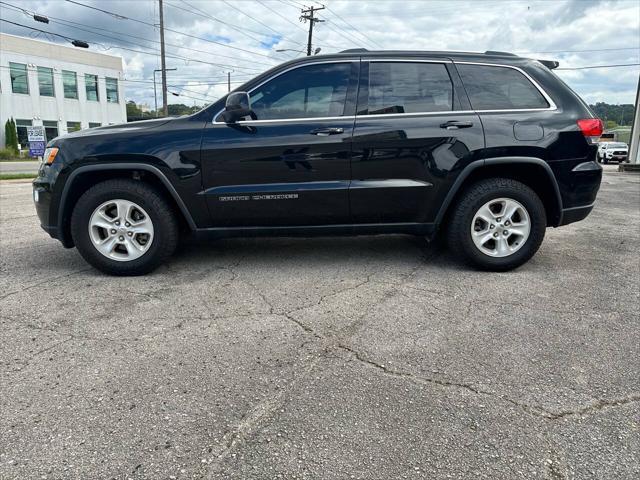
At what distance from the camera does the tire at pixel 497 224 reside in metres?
4.12

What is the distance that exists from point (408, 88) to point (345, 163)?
0.87m

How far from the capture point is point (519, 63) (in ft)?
14.0

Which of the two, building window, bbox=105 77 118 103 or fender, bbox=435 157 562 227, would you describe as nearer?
fender, bbox=435 157 562 227

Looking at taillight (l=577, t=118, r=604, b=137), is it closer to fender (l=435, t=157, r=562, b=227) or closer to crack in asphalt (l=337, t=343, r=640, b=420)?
fender (l=435, t=157, r=562, b=227)

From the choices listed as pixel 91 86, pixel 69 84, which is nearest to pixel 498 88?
pixel 69 84

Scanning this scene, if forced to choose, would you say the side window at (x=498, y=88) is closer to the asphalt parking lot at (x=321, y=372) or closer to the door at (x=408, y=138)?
the door at (x=408, y=138)

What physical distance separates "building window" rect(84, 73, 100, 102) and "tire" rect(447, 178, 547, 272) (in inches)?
1885

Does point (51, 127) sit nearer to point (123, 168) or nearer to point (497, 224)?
point (123, 168)

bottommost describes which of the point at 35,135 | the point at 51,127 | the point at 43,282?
the point at 43,282

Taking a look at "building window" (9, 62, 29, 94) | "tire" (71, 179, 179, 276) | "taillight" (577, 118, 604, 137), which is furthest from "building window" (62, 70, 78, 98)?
"taillight" (577, 118, 604, 137)

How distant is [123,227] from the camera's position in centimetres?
408

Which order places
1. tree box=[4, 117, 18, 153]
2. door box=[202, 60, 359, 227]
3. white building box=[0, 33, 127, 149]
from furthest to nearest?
white building box=[0, 33, 127, 149], tree box=[4, 117, 18, 153], door box=[202, 60, 359, 227]

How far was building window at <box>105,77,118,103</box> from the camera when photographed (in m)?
46.1

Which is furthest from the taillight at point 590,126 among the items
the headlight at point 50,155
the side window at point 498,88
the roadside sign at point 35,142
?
the roadside sign at point 35,142
